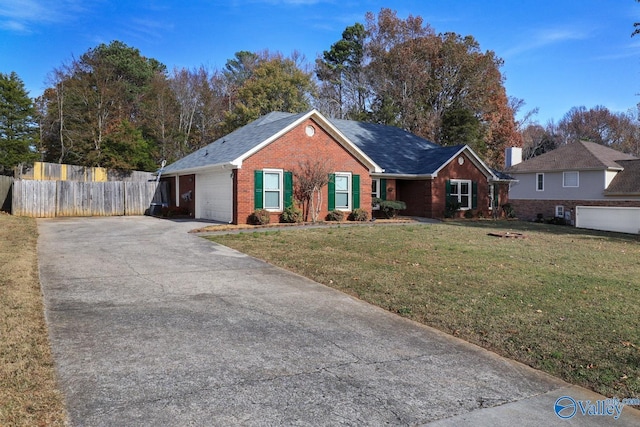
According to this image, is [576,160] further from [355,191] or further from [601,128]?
[601,128]

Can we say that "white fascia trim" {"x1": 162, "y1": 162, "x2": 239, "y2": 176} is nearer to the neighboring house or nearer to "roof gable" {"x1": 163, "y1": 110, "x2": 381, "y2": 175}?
"roof gable" {"x1": 163, "y1": 110, "x2": 381, "y2": 175}

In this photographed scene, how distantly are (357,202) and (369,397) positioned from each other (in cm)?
1762

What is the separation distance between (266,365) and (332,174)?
1640 cm

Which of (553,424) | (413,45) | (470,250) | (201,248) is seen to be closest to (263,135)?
(201,248)

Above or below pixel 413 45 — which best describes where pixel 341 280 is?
below

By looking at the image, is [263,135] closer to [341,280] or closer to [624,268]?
[341,280]

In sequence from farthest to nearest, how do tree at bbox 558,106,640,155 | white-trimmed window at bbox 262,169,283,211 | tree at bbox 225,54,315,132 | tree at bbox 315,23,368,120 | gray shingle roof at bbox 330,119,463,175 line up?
tree at bbox 558,106,640,155
tree at bbox 315,23,368,120
tree at bbox 225,54,315,132
gray shingle roof at bbox 330,119,463,175
white-trimmed window at bbox 262,169,283,211

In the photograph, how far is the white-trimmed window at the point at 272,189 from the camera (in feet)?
61.5

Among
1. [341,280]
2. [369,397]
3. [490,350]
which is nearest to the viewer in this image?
[369,397]

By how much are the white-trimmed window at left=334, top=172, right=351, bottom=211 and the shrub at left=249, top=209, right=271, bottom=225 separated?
3903mm

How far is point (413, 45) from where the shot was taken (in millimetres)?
39625

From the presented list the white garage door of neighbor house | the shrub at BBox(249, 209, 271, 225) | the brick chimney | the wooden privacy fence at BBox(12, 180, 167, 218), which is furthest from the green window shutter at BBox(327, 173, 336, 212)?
the brick chimney

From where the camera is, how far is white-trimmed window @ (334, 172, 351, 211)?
20.7 meters

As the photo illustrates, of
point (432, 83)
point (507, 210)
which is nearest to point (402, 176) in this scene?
point (507, 210)
